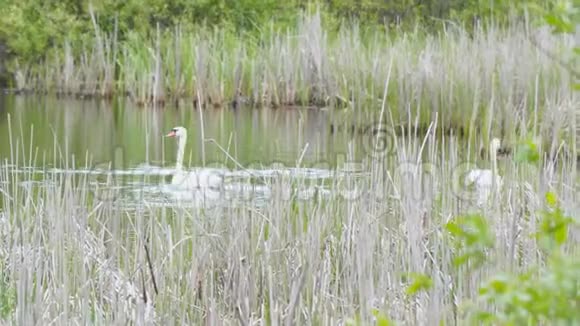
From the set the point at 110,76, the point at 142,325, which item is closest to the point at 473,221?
the point at 142,325

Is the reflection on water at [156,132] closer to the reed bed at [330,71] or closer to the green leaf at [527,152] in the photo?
the reed bed at [330,71]

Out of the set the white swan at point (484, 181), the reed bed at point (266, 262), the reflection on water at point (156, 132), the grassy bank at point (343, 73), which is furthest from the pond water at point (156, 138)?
the reed bed at point (266, 262)

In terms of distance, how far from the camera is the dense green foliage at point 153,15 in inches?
845

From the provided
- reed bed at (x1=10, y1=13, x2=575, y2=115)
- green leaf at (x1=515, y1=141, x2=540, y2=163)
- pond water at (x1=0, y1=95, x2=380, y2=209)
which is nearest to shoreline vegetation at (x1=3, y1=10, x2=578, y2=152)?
reed bed at (x1=10, y1=13, x2=575, y2=115)

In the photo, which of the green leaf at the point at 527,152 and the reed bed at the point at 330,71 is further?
the reed bed at the point at 330,71

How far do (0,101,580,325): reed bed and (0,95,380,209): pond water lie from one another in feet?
8.31

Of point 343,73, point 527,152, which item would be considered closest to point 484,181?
point 527,152

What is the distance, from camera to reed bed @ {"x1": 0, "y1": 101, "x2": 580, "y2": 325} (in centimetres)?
351

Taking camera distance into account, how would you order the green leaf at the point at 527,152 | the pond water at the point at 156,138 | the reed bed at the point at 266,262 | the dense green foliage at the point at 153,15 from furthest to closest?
the dense green foliage at the point at 153,15
the pond water at the point at 156,138
the reed bed at the point at 266,262
the green leaf at the point at 527,152

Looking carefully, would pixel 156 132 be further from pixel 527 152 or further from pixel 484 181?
pixel 527 152

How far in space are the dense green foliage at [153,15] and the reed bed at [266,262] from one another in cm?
1636

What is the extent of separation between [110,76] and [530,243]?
49.8 ft

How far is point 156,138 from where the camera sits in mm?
12062

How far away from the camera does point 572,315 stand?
5.83 ft
